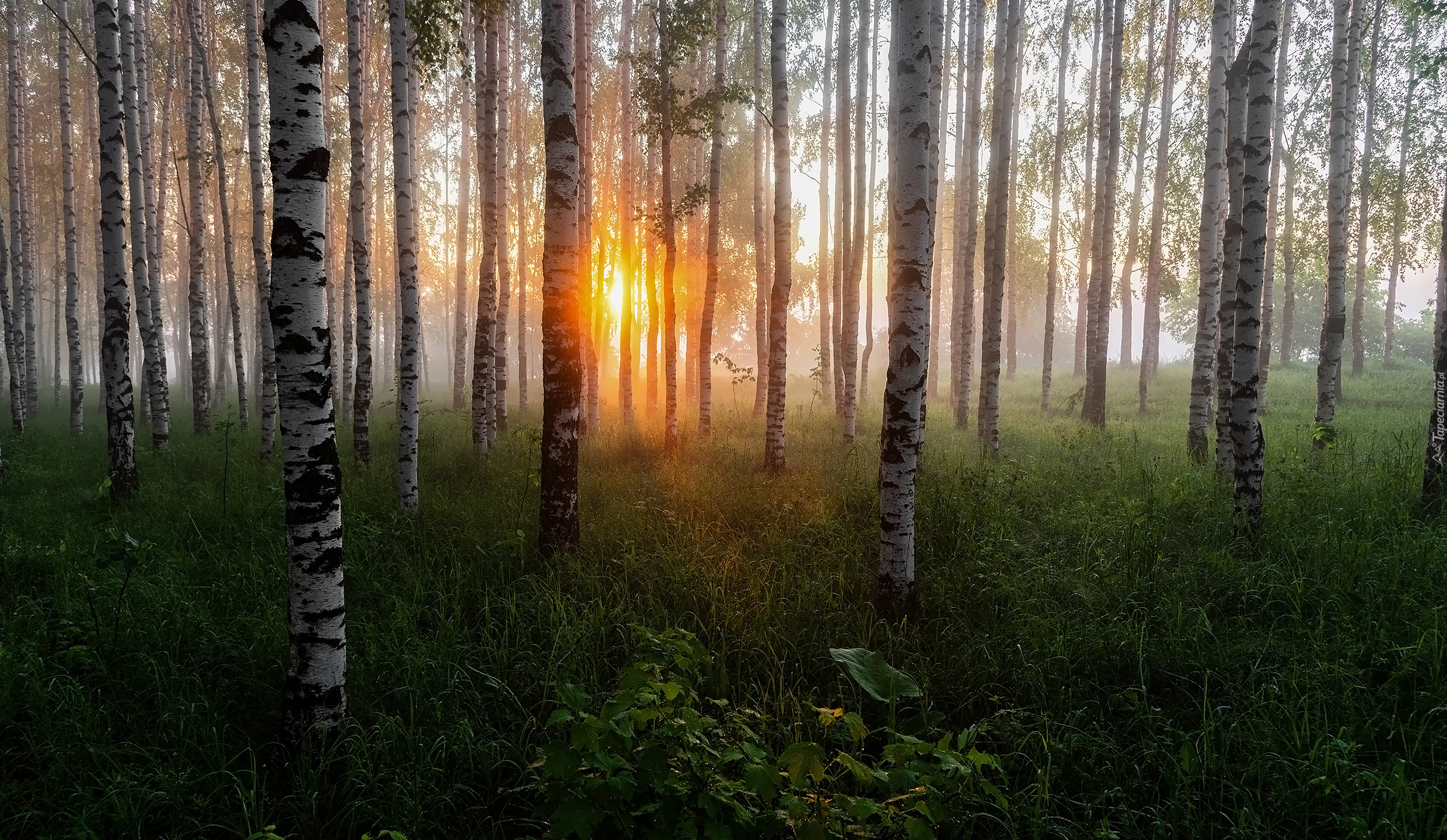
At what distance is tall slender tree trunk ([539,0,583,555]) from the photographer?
5500 mm

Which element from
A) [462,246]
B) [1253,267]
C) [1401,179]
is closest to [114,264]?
[462,246]

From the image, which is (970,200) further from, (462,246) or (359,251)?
(462,246)

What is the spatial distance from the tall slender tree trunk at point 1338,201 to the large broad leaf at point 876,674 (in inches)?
398

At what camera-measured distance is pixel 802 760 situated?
2291 millimetres

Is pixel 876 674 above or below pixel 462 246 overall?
below

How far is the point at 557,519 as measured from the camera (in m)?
5.72

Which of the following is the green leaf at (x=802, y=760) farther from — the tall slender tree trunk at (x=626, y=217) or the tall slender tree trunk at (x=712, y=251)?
the tall slender tree trunk at (x=626, y=217)

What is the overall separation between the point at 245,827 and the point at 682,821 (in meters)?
2.12

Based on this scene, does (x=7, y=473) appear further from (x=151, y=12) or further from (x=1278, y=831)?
(x=151, y=12)

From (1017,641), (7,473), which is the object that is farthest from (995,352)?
(7,473)

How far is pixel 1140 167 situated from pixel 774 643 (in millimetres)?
21257

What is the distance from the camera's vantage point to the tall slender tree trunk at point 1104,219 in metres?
12.9

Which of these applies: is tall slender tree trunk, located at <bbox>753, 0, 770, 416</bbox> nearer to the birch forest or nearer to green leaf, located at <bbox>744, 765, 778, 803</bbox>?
the birch forest

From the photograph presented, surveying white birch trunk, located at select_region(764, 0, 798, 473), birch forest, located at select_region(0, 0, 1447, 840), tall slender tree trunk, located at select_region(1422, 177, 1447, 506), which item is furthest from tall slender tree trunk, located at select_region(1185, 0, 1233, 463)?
white birch trunk, located at select_region(764, 0, 798, 473)
